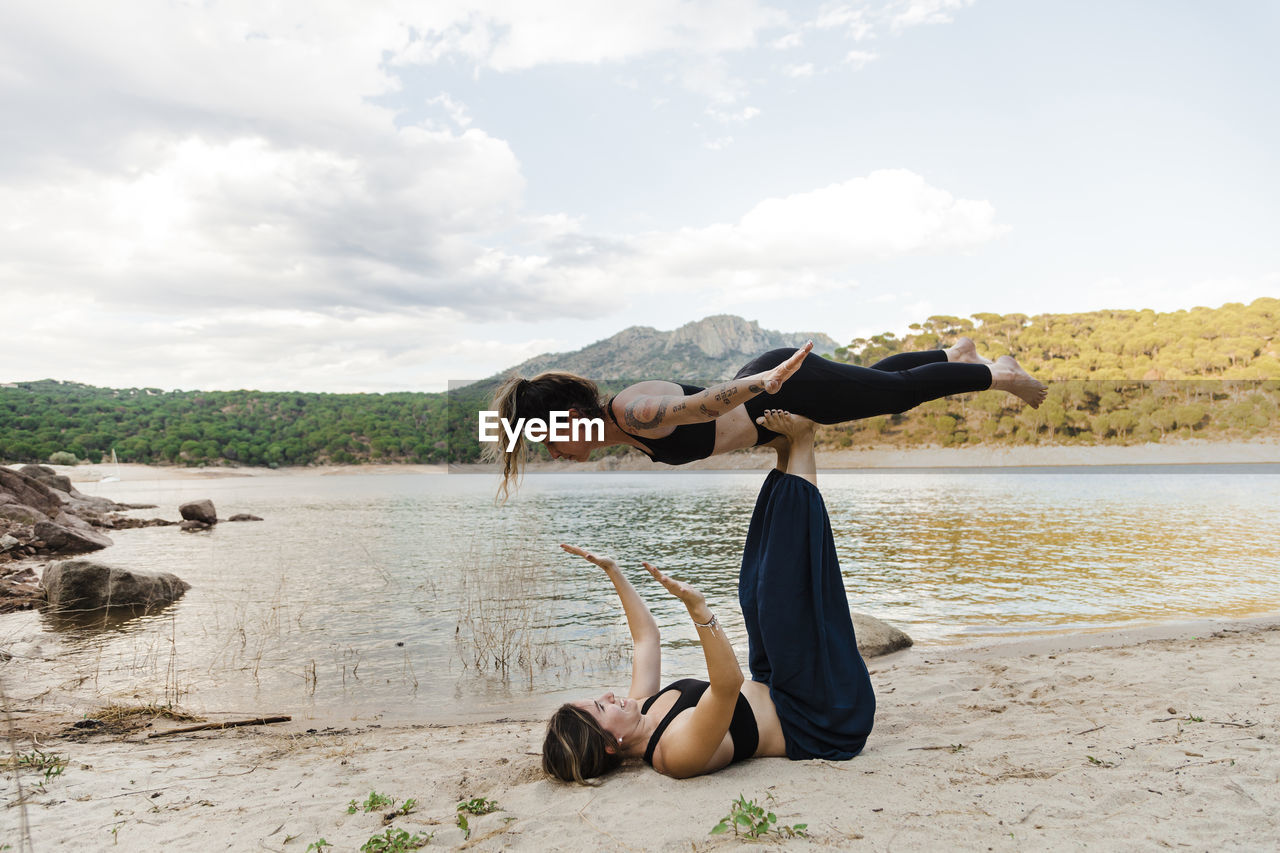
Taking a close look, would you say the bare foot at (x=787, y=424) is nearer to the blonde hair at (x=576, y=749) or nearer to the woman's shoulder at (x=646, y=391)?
the woman's shoulder at (x=646, y=391)

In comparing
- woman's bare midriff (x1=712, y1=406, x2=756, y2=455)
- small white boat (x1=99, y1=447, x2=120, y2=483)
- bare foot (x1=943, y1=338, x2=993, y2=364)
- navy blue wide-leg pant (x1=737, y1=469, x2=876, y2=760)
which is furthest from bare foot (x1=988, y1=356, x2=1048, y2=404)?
small white boat (x1=99, y1=447, x2=120, y2=483)

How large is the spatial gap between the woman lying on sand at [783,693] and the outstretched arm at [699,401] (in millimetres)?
604

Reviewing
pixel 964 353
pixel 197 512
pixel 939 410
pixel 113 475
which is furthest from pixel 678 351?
pixel 964 353

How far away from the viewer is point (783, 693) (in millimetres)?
3932

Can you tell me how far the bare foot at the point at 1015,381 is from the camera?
448cm

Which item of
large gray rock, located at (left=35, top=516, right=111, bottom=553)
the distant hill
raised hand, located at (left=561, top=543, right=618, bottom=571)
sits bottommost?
large gray rock, located at (left=35, top=516, right=111, bottom=553)

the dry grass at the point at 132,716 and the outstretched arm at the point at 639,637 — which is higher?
the outstretched arm at the point at 639,637

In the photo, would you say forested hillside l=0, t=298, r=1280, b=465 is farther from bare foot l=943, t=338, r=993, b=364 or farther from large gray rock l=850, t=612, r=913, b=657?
bare foot l=943, t=338, r=993, b=364

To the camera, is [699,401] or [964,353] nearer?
[699,401]

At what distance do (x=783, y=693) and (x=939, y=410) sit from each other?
79.7m

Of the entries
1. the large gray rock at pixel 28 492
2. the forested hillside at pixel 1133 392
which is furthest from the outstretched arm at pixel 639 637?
the forested hillside at pixel 1133 392

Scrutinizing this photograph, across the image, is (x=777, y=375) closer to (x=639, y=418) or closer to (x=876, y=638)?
(x=639, y=418)

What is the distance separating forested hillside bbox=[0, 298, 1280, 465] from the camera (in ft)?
236

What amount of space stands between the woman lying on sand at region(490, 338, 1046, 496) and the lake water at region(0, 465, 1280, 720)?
3.74m
